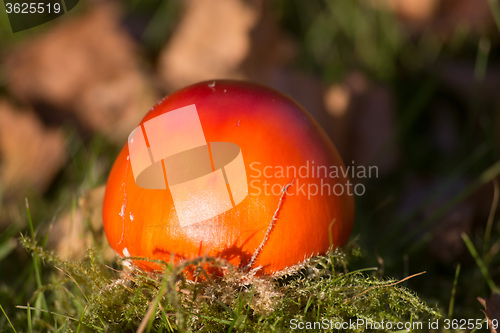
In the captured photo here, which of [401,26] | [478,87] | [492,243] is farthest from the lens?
[401,26]

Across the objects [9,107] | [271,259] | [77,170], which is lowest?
[271,259]

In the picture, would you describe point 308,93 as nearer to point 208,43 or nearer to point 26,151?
point 208,43

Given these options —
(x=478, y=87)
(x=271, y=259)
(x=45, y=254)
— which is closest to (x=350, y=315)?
(x=271, y=259)

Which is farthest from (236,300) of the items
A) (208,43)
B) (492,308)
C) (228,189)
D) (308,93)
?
(208,43)

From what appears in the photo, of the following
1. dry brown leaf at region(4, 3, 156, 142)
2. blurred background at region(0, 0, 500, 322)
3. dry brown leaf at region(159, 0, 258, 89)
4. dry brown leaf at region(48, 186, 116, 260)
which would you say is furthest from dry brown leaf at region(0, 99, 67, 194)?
dry brown leaf at region(159, 0, 258, 89)

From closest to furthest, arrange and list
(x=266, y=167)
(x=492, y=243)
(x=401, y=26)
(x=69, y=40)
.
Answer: (x=266, y=167), (x=492, y=243), (x=69, y=40), (x=401, y=26)

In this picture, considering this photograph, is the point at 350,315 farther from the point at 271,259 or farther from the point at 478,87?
the point at 478,87

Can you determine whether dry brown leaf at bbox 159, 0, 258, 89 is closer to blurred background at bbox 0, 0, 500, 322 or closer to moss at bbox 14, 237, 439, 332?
blurred background at bbox 0, 0, 500, 322

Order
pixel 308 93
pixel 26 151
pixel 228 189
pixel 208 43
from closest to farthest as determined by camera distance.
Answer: pixel 228 189 → pixel 26 151 → pixel 308 93 → pixel 208 43
